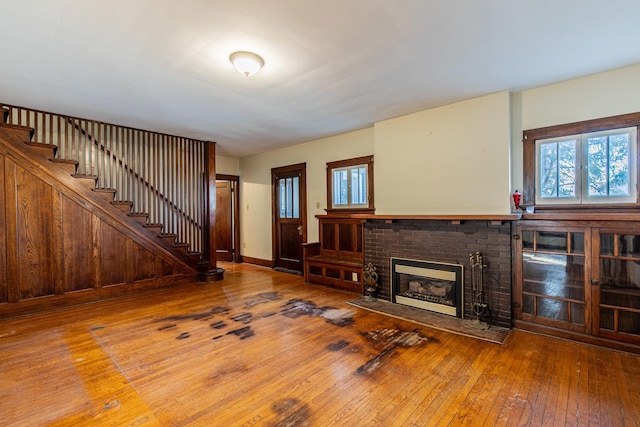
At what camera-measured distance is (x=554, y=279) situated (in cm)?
309

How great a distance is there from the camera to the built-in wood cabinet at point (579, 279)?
271 centimetres

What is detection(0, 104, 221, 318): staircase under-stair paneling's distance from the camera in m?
3.78

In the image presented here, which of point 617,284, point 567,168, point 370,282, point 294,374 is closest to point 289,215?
point 370,282

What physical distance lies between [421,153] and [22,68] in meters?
4.50

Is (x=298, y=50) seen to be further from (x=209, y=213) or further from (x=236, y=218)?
(x=236, y=218)

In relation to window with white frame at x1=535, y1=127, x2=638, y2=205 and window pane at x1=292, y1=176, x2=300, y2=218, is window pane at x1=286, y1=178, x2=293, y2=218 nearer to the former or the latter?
window pane at x1=292, y1=176, x2=300, y2=218

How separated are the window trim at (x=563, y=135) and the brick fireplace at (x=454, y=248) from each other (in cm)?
48

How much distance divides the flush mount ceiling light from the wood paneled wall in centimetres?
332

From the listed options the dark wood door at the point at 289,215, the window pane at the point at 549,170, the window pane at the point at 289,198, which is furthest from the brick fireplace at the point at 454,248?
the window pane at the point at 289,198

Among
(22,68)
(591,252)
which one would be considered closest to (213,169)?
(22,68)

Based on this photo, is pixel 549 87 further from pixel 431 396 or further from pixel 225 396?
pixel 225 396

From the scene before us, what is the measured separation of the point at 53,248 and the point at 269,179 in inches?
154

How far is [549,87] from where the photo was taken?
3252 millimetres

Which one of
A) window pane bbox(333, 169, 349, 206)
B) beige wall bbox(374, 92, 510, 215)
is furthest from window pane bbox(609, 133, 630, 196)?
window pane bbox(333, 169, 349, 206)
